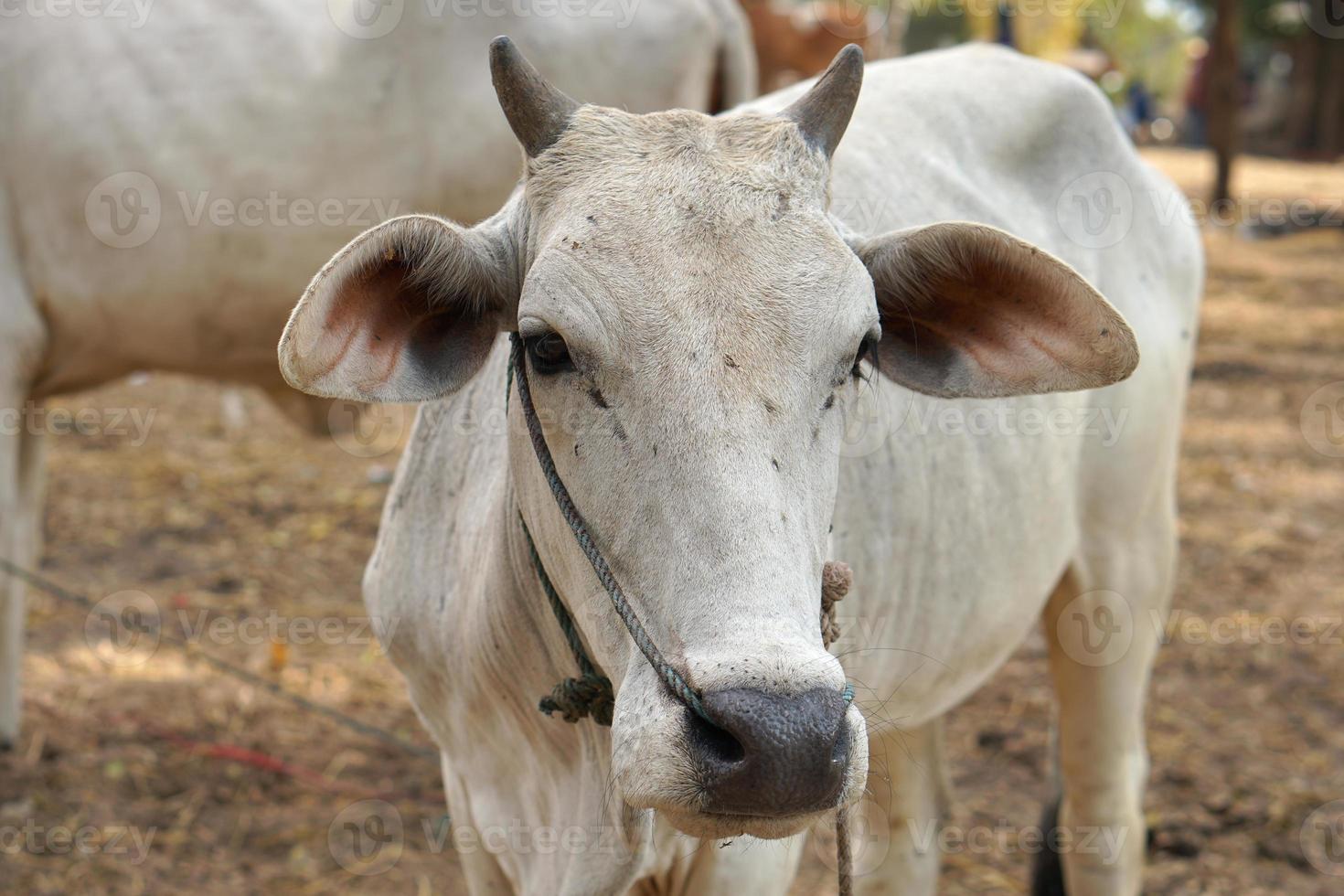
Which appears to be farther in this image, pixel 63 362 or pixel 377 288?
pixel 63 362

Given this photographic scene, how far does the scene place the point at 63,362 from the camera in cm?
443

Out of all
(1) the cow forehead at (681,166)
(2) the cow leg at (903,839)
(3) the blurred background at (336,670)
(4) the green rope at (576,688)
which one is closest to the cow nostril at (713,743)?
(4) the green rope at (576,688)

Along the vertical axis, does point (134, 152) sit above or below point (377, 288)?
below

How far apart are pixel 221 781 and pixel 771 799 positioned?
10.9 ft

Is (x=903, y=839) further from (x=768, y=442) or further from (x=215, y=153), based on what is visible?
(x=215, y=153)

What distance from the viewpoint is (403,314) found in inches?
83.2

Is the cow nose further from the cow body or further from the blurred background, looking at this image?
the blurred background

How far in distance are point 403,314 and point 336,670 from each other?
11.0 feet

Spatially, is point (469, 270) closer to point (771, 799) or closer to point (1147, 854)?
point (771, 799)

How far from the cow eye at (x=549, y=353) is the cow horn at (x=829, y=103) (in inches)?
20.6

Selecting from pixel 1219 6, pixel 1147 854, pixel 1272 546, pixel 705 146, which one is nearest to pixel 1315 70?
pixel 1219 6

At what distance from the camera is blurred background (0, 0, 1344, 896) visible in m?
4.15

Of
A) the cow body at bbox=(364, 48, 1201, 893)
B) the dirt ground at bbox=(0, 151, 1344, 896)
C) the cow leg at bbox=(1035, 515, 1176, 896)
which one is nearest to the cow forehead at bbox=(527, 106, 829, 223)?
the cow body at bbox=(364, 48, 1201, 893)

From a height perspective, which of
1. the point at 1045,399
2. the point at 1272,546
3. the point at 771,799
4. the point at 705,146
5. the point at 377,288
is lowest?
the point at 1272,546
